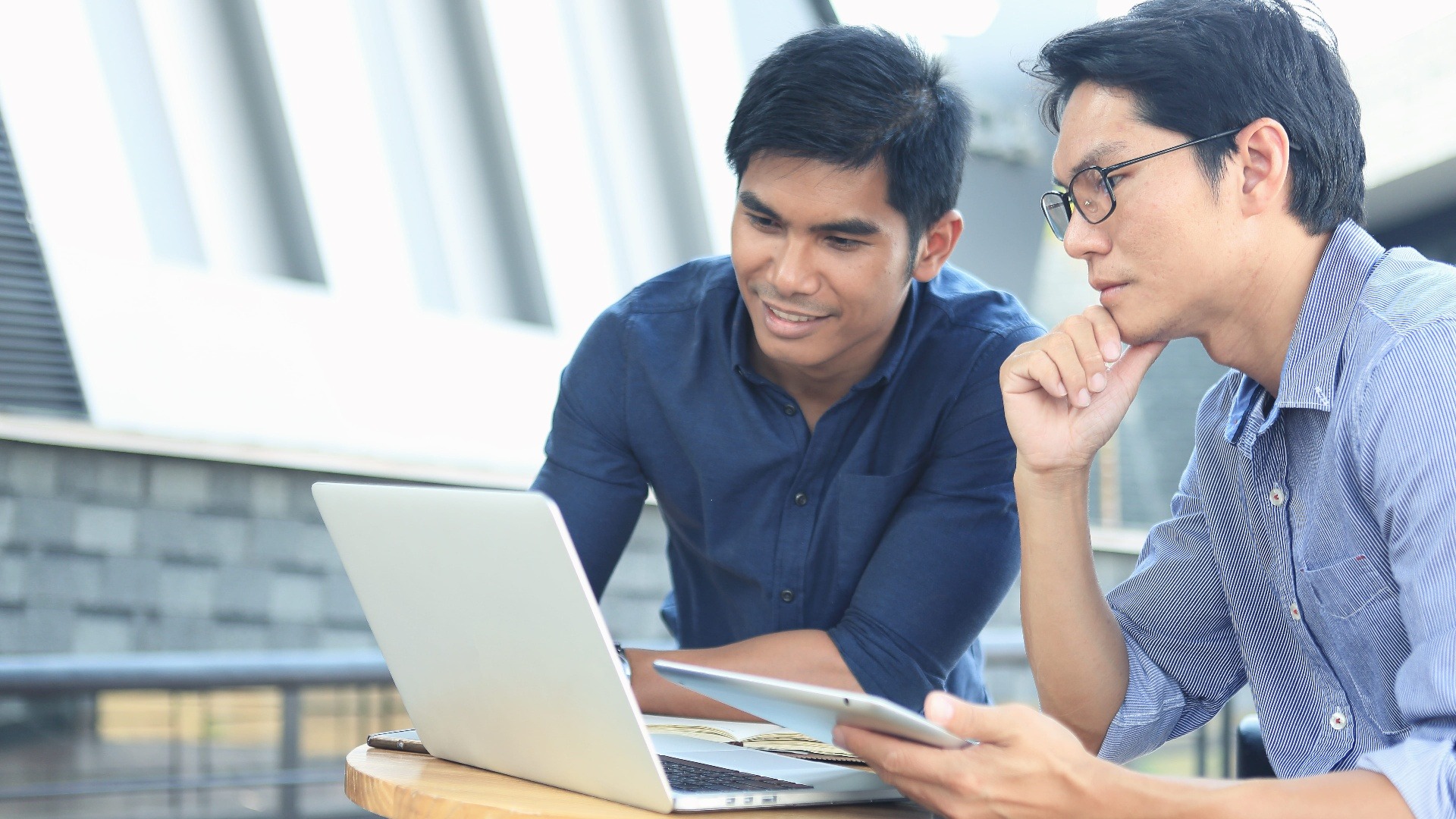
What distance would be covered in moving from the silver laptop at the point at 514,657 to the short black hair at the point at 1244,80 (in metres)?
0.72

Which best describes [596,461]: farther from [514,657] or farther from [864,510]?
[514,657]

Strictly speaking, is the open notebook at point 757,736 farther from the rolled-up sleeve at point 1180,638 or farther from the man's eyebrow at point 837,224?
the man's eyebrow at point 837,224

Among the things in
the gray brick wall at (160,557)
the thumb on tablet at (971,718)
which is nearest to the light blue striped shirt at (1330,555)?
the thumb on tablet at (971,718)

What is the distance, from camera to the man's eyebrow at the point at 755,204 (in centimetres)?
166

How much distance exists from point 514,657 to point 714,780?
0.19 meters

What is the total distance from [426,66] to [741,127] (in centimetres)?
346

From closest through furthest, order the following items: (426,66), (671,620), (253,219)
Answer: (671,620), (253,219), (426,66)

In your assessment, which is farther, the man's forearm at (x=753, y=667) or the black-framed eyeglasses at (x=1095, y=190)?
the man's forearm at (x=753, y=667)

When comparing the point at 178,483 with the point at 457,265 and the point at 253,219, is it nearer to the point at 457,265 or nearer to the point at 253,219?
the point at 253,219

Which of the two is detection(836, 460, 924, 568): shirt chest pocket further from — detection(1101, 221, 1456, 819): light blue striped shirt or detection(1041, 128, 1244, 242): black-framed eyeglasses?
detection(1041, 128, 1244, 242): black-framed eyeglasses

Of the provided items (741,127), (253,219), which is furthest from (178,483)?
(741,127)

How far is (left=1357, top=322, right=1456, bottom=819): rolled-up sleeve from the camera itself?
898 millimetres

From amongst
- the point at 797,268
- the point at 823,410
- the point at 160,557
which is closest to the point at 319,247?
the point at 160,557

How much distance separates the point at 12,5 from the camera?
378 cm
